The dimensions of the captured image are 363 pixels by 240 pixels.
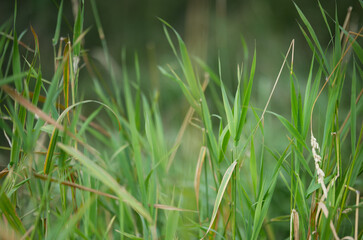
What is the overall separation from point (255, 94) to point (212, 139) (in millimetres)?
686

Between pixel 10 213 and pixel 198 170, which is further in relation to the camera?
pixel 198 170

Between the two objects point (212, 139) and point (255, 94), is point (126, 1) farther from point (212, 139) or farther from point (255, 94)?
point (212, 139)

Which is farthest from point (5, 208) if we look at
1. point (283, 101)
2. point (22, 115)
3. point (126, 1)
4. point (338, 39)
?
point (126, 1)

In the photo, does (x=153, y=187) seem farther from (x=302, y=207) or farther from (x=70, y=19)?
(x=70, y=19)

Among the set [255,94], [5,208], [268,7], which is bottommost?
[255,94]

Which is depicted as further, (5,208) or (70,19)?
(70,19)

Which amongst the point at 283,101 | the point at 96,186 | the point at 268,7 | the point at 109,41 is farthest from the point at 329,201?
the point at 109,41

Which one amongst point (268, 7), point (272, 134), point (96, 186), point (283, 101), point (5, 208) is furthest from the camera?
point (268, 7)

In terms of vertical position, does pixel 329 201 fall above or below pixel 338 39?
below

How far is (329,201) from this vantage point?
51 centimetres

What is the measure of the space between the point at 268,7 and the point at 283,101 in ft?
2.01

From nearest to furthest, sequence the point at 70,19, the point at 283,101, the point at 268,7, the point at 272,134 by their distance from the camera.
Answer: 1. the point at 272,134
2. the point at 283,101
3. the point at 268,7
4. the point at 70,19

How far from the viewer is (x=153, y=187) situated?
0.59 metres

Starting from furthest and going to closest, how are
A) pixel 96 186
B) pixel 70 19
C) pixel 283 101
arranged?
pixel 70 19, pixel 283 101, pixel 96 186
